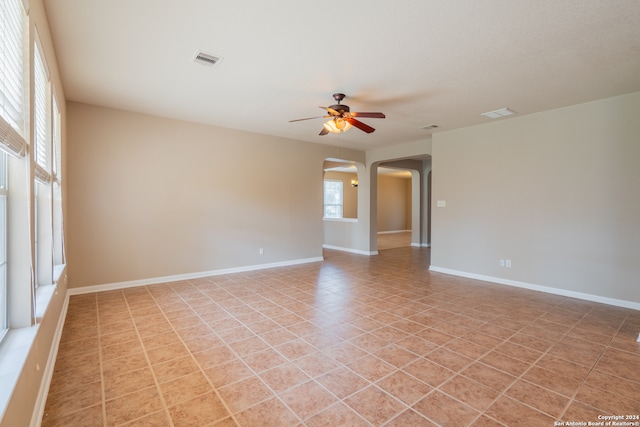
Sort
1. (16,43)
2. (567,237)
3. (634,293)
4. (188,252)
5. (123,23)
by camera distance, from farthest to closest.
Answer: (188,252) → (567,237) → (634,293) → (123,23) → (16,43)

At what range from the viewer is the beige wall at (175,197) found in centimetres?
435

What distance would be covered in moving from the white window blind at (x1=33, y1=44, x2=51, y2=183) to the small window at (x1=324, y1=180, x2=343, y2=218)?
9.81 meters

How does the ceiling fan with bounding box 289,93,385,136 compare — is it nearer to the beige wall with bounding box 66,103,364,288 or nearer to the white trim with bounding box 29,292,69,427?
the beige wall with bounding box 66,103,364,288

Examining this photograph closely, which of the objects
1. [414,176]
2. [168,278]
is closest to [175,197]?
[168,278]

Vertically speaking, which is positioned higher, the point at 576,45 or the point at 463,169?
Answer: the point at 576,45

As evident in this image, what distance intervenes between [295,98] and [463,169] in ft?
11.2

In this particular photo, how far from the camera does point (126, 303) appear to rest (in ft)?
12.9

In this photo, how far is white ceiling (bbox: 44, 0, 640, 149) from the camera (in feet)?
7.34

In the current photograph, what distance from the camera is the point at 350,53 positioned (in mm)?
2830

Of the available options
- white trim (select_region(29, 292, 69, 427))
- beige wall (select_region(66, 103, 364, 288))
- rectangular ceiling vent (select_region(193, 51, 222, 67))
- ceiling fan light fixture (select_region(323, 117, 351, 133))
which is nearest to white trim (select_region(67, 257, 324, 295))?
beige wall (select_region(66, 103, 364, 288))

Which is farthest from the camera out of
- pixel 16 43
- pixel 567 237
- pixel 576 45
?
pixel 567 237

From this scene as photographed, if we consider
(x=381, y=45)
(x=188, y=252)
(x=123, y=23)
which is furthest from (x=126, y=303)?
(x=381, y=45)

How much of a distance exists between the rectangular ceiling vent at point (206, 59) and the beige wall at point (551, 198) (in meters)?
4.40

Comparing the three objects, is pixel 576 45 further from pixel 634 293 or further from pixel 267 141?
pixel 267 141
